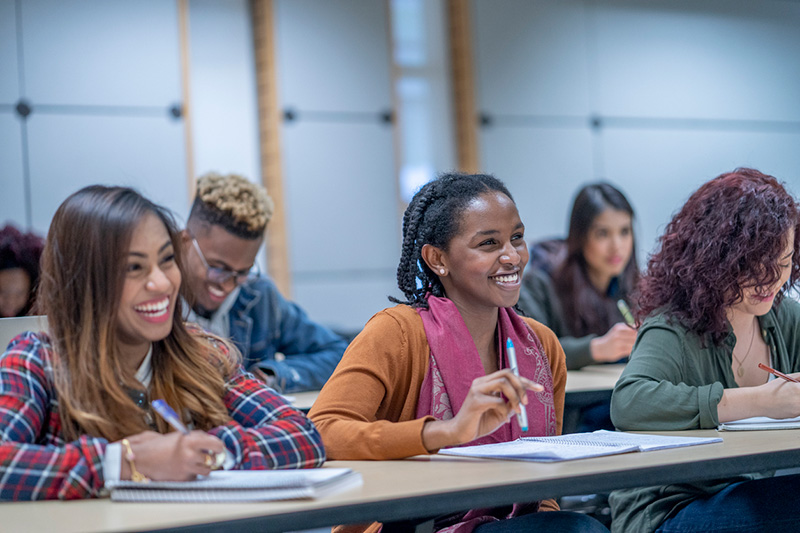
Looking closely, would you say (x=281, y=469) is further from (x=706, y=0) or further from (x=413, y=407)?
(x=706, y=0)

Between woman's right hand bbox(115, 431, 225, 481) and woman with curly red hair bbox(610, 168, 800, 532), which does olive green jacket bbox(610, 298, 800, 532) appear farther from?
woman's right hand bbox(115, 431, 225, 481)

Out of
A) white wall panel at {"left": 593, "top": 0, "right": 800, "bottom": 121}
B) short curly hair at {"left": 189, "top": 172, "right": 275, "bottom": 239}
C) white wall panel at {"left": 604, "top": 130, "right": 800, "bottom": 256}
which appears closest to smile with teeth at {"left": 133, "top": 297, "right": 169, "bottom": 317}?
short curly hair at {"left": 189, "top": 172, "right": 275, "bottom": 239}

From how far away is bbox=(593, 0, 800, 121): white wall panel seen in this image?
5.78 metres

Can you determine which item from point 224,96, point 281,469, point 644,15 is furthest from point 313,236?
point 281,469

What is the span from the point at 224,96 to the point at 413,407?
130 inches

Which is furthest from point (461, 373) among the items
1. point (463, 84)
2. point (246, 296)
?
point (463, 84)

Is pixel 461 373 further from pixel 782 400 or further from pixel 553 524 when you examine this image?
pixel 782 400

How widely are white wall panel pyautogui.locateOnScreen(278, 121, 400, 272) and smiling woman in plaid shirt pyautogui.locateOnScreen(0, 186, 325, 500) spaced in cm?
326

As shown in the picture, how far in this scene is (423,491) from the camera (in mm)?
1265

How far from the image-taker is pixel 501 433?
71.7 inches

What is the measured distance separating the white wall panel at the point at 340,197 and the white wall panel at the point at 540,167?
2.22ft

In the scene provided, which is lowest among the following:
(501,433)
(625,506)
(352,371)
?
(625,506)

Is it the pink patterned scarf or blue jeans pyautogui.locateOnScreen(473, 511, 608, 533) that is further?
the pink patterned scarf

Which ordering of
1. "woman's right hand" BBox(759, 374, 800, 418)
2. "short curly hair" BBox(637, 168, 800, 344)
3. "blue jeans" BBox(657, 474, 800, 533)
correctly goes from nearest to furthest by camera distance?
"blue jeans" BBox(657, 474, 800, 533), "woman's right hand" BBox(759, 374, 800, 418), "short curly hair" BBox(637, 168, 800, 344)
